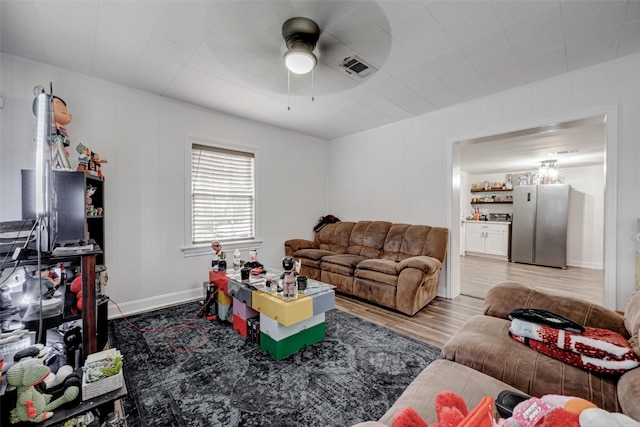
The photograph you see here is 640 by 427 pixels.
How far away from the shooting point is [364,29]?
1.99 m

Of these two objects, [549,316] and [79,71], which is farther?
[79,71]

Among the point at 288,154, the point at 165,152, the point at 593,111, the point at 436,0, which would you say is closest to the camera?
the point at 436,0

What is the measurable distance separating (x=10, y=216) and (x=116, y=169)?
93 cm

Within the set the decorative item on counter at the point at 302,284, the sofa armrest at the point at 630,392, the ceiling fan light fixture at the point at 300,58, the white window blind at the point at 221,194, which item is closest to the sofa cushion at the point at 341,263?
the white window blind at the point at 221,194

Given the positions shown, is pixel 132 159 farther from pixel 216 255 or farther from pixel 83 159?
pixel 216 255

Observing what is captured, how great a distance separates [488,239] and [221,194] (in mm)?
6903

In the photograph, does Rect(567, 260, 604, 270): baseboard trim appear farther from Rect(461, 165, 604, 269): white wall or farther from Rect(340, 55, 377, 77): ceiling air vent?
Rect(340, 55, 377, 77): ceiling air vent

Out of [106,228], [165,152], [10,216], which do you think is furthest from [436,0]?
[10,216]

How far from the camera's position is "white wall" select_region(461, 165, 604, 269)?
5895 millimetres

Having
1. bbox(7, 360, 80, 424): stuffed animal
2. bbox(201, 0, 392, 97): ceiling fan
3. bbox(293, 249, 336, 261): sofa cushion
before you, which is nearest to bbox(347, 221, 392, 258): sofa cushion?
bbox(293, 249, 336, 261): sofa cushion

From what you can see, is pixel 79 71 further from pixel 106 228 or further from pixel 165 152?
pixel 106 228

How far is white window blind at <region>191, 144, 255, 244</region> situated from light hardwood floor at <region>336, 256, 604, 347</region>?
1907 mm

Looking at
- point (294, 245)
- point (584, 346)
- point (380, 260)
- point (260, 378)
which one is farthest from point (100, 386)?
point (294, 245)

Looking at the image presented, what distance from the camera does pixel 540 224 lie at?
19.7 feet
